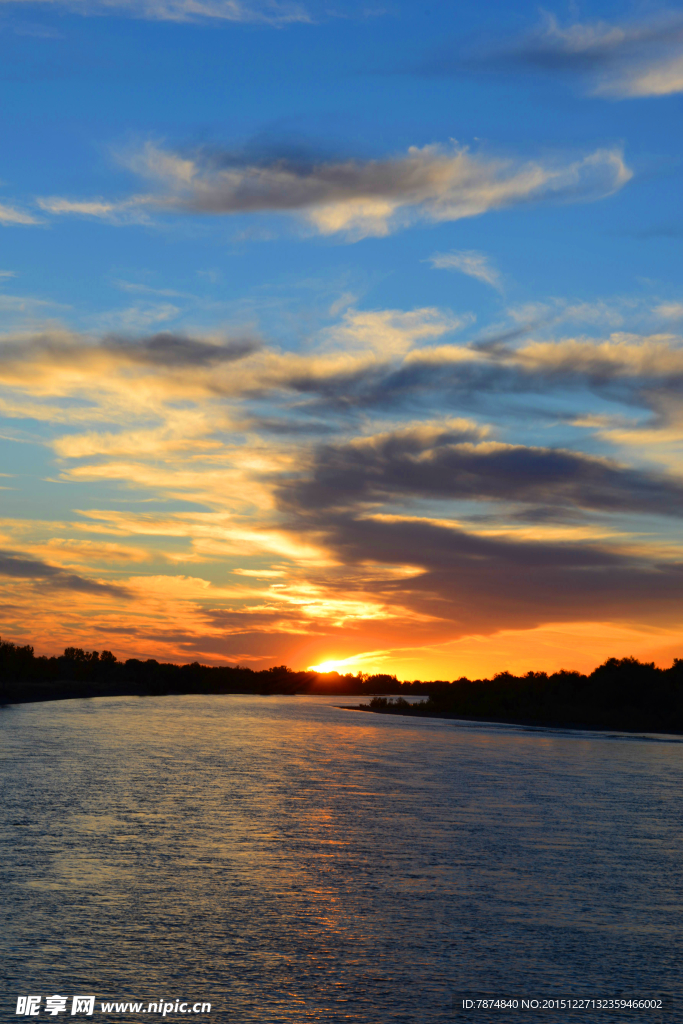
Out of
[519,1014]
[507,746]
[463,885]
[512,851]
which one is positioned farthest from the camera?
[507,746]

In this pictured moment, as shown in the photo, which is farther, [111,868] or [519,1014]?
[111,868]

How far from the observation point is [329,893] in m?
21.5

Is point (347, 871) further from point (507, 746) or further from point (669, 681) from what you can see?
point (669, 681)

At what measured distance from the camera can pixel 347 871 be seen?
24047mm

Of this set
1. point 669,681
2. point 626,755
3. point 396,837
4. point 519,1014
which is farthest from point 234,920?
point 669,681

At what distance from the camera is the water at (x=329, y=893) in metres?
15.1

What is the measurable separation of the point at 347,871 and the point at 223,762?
110 feet

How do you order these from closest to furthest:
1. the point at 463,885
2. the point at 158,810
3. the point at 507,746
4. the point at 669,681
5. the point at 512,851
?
1. the point at 463,885
2. the point at 512,851
3. the point at 158,810
4. the point at 507,746
5. the point at 669,681

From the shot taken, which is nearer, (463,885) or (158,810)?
(463,885)

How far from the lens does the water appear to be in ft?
49.5

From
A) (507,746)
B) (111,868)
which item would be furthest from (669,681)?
(111,868)

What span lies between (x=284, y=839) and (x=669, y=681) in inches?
5559

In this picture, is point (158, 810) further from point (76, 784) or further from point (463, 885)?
point (463, 885)

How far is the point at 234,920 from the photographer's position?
18766 millimetres
